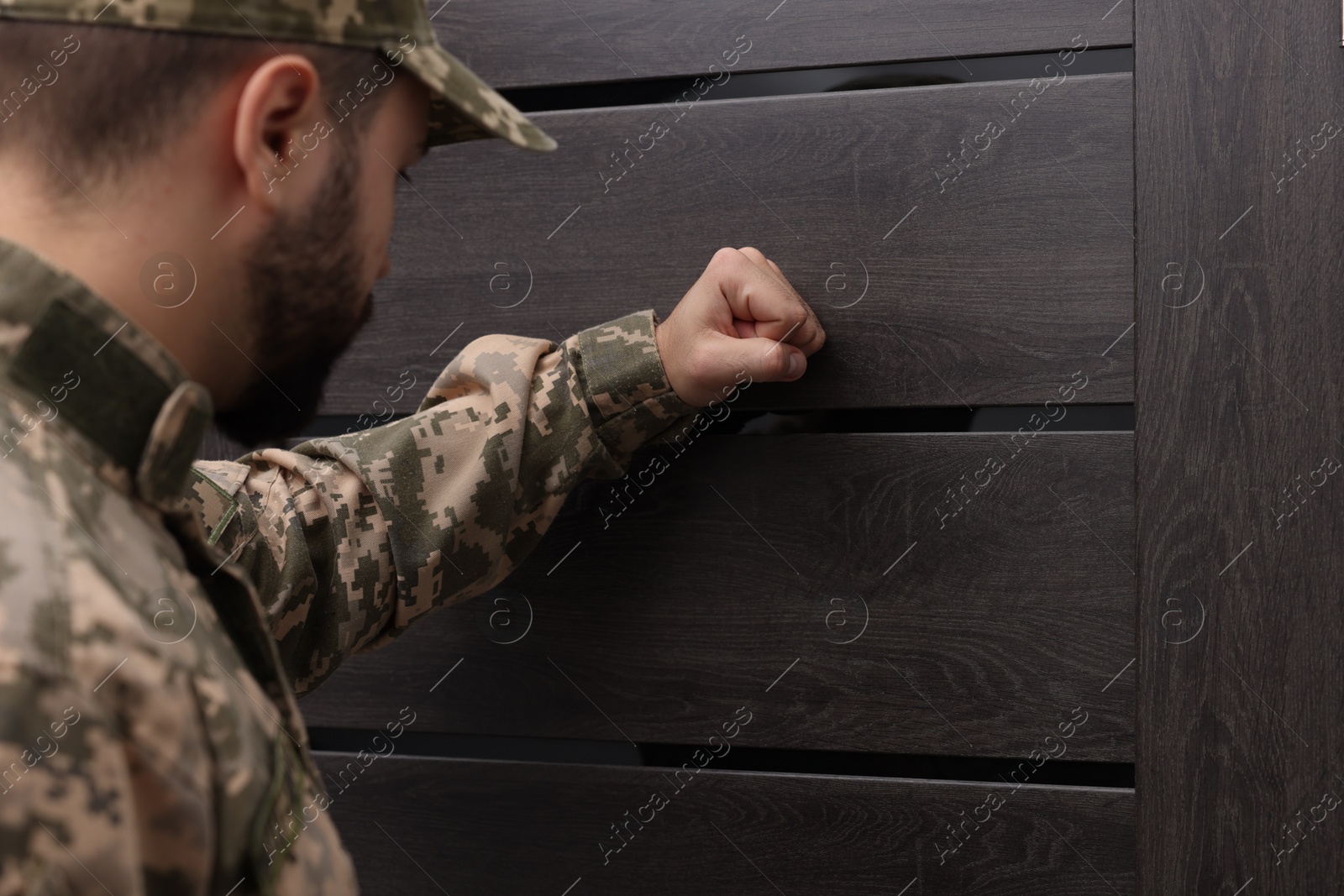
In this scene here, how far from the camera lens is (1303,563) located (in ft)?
2.33

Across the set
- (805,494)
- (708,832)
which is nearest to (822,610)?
(805,494)

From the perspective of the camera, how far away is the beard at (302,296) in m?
0.50

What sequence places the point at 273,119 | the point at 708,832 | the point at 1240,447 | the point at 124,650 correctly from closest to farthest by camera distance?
the point at 124,650 → the point at 273,119 → the point at 1240,447 → the point at 708,832

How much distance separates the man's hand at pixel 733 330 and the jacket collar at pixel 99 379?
36 centimetres

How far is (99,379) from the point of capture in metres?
0.43

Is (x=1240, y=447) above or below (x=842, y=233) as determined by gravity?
below

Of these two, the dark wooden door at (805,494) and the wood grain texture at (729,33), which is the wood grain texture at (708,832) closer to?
the dark wooden door at (805,494)

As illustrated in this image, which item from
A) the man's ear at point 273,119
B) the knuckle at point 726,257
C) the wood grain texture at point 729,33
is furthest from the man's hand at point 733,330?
the man's ear at point 273,119

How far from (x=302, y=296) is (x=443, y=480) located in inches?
10.2

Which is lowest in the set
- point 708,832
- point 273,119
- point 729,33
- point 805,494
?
point 708,832

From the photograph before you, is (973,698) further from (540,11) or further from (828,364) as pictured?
(540,11)

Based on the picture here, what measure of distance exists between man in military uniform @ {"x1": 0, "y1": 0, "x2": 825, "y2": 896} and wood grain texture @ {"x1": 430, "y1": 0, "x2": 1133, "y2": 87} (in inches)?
11.6

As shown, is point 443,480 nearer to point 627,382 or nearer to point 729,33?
point 627,382

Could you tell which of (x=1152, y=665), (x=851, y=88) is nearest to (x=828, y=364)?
(x=851, y=88)
